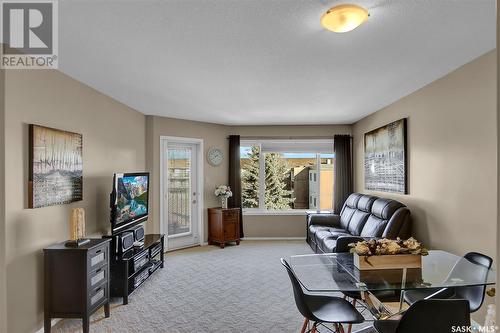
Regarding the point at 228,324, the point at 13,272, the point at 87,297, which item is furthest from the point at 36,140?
the point at 228,324

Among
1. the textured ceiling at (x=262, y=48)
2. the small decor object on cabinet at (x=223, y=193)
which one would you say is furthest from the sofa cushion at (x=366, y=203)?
the small decor object on cabinet at (x=223, y=193)

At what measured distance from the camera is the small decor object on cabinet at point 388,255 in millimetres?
2266

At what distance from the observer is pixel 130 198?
158 inches

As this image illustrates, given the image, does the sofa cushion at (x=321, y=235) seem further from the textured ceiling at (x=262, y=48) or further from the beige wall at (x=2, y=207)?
the beige wall at (x=2, y=207)

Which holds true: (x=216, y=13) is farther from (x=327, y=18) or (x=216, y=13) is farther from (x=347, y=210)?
(x=347, y=210)

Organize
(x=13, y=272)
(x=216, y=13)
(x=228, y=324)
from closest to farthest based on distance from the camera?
(x=216, y=13)
(x=13, y=272)
(x=228, y=324)

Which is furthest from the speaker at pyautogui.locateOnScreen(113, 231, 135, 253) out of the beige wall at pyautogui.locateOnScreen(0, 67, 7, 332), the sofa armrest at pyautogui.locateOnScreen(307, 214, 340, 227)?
the sofa armrest at pyautogui.locateOnScreen(307, 214, 340, 227)

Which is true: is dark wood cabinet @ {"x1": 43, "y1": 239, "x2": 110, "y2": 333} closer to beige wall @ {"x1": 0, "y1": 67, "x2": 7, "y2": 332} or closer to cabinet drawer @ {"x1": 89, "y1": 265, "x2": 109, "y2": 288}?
cabinet drawer @ {"x1": 89, "y1": 265, "x2": 109, "y2": 288}

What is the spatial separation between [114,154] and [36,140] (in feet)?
5.38

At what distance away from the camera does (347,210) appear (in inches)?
208

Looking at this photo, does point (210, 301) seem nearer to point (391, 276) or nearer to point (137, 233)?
point (137, 233)

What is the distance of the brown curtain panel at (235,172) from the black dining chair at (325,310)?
3986 mm

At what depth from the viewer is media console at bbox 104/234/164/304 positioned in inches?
133

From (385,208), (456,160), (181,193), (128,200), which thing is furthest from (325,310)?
(181,193)
